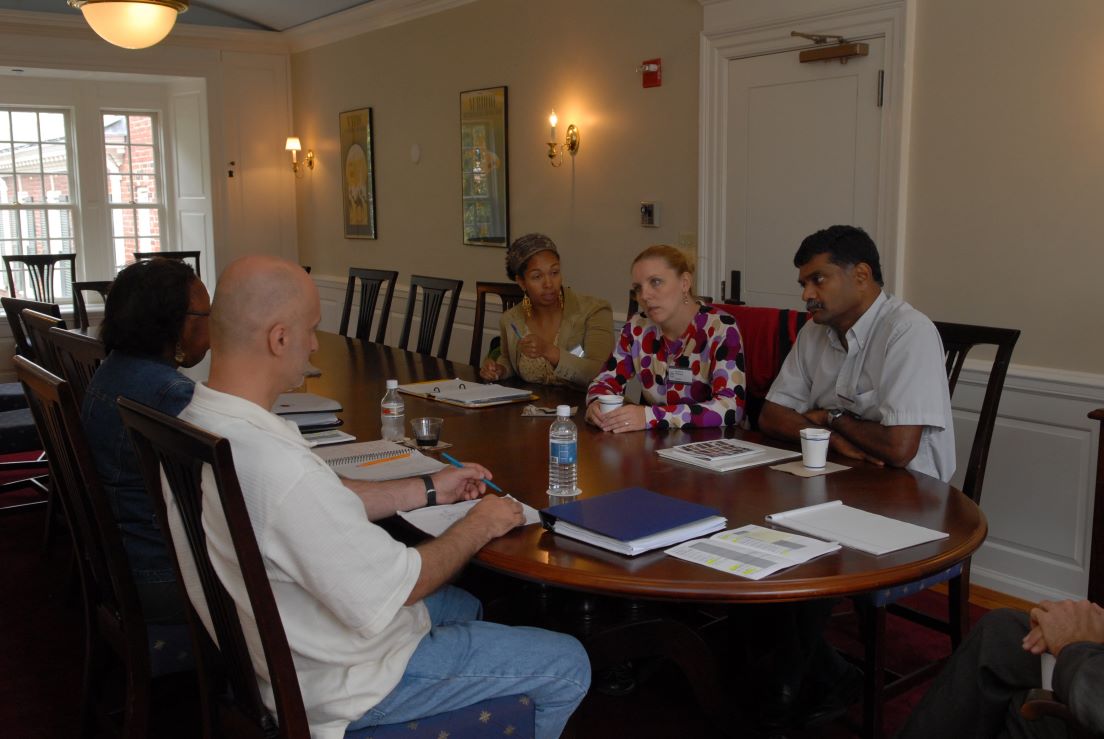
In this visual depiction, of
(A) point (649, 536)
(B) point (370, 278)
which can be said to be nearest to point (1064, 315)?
(A) point (649, 536)

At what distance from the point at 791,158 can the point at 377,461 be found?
8.36 feet

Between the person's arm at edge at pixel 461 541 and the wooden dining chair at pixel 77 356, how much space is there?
118cm

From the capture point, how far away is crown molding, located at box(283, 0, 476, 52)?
6461 millimetres

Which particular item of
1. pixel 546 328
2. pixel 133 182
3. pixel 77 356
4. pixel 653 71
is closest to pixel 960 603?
pixel 546 328

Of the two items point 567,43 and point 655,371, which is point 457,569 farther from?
point 567,43

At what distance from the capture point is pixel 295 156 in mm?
8172

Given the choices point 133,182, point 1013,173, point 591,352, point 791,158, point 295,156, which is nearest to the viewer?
point 1013,173

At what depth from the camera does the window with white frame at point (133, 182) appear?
8328mm

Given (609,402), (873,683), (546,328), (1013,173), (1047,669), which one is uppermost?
(1013,173)

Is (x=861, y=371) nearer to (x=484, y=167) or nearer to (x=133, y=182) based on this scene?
(x=484, y=167)

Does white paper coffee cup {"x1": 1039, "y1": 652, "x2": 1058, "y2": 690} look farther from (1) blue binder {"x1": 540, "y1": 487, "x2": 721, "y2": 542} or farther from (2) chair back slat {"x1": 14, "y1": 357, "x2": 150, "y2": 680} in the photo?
(2) chair back slat {"x1": 14, "y1": 357, "x2": 150, "y2": 680}

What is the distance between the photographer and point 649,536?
175cm

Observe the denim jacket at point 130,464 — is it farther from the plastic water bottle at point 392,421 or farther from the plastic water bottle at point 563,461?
the plastic water bottle at point 563,461

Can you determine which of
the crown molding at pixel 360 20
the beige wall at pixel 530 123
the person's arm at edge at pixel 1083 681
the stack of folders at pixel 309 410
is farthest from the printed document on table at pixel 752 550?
the crown molding at pixel 360 20
